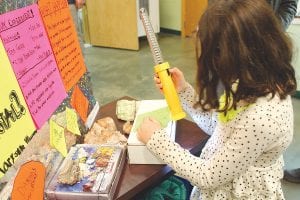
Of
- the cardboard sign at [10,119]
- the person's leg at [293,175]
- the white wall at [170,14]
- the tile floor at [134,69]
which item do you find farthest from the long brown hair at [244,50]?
the white wall at [170,14]

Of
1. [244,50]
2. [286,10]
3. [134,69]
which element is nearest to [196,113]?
[244,50]

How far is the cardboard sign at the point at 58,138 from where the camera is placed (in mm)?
764

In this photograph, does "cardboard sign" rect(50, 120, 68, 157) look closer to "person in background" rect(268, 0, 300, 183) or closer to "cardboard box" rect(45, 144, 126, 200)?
"cardboard box" rect(45, 144, 126, 200)

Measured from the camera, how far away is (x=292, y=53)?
767mm

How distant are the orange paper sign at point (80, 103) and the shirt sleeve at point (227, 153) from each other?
0.27 metres

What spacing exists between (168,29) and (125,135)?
4.20 m

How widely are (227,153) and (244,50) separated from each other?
22 cm

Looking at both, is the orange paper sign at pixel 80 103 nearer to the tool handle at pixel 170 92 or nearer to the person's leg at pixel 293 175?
the tool handle at pixel 170 92

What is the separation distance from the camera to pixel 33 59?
2.32 feet

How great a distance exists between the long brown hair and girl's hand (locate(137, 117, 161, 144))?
0.17 meters

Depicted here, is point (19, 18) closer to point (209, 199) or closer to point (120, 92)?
point (209, 199)

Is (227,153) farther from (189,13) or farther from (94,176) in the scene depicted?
(189,13)

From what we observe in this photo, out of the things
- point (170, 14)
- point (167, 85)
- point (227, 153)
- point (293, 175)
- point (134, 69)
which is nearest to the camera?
point (227, 153)

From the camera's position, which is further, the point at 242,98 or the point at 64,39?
the point at 64,39
